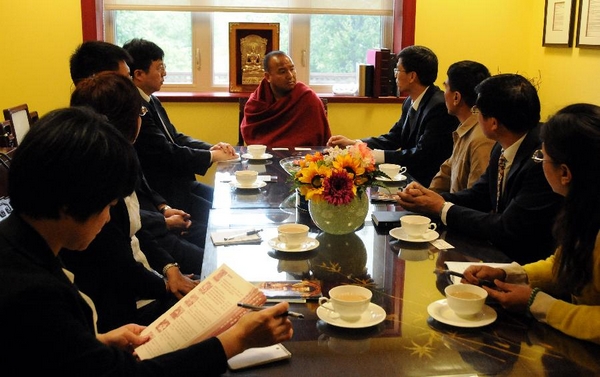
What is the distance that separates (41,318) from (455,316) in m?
0.86

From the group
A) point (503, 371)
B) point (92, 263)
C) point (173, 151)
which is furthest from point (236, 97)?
point (503, 371)

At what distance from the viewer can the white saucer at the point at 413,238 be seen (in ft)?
6.51

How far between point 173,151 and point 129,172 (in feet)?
7.06

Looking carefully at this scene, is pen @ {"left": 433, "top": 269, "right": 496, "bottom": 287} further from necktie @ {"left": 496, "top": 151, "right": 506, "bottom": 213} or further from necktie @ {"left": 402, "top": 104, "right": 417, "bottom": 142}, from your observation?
necktie @ {"left": 402, "top": 104, "right": 417, "bottom": 142}

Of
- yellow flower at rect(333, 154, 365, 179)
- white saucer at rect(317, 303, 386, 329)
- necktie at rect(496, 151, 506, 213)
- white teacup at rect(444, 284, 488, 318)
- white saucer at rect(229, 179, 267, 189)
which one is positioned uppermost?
yellow flower at rect(333, 154, 365, 179)

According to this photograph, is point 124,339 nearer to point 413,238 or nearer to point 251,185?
point 413,238

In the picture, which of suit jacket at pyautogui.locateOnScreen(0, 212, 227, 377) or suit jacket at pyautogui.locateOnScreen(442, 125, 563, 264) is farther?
suit jacket at pyautogui.locateOnScreen(442, 125, 563, 264)

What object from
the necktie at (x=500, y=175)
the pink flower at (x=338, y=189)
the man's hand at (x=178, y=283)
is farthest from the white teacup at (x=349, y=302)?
the necktie at (x=500, y=175)

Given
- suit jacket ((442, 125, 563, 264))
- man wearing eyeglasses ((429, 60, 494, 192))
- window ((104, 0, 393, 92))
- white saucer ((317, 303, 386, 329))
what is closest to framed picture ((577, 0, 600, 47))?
man wearing eyeglasses ((429, 60, 494, 192))

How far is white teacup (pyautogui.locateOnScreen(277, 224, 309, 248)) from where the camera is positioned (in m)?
1.89

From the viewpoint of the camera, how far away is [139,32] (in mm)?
4484

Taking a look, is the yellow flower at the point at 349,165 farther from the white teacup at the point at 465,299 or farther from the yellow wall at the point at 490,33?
the yellow wall at the point at 490,33

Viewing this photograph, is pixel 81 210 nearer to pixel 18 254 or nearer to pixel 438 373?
pixel 18 254

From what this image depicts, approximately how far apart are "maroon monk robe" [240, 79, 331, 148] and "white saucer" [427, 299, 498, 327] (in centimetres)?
255
